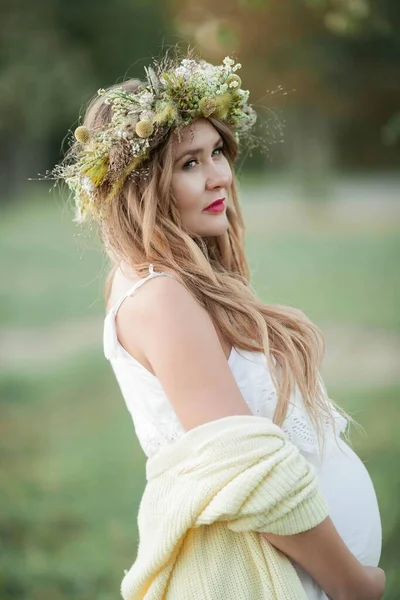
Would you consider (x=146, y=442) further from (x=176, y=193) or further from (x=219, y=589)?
(x=176, y=193)

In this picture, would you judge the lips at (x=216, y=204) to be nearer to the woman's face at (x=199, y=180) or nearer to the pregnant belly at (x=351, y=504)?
the woman's face at (x=199, y=180)

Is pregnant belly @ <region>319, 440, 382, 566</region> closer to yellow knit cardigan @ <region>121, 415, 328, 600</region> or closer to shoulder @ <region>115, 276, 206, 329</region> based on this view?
yellow knit cardigan @ <region>121, 415, 328, 600</region>

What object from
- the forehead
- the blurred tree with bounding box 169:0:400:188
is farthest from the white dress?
the blurred tree with bounding box 169:0:400:188

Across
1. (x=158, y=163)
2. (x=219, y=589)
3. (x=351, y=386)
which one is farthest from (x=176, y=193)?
(x=351, y=386)

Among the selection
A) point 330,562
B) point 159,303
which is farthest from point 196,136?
point 330,562

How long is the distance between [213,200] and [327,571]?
85 cm

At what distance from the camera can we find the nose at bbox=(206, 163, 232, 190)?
177cm

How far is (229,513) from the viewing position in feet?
4.60

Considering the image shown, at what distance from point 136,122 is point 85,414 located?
3172 millimetres

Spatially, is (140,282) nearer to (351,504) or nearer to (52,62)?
(351,504)

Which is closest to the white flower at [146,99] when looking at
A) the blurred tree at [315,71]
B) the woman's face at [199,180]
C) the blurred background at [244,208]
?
the woman's face at [199,180]

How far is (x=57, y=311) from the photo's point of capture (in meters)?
5.18

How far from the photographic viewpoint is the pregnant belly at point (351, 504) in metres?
1.67

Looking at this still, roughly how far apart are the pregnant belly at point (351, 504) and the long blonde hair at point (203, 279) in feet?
0.35
